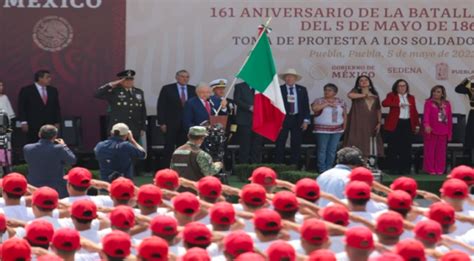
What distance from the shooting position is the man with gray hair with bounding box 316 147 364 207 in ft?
40.8

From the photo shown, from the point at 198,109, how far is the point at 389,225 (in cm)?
1005

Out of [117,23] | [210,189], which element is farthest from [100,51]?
[210,189]

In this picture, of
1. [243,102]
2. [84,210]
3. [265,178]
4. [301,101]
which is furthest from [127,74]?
[84,210]

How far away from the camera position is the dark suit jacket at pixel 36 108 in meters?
20.5

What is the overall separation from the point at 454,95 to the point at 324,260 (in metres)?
14.4

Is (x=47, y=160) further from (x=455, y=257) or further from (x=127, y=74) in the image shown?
(x=455, y=257)

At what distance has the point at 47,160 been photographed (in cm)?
1500

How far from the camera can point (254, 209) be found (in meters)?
10.9

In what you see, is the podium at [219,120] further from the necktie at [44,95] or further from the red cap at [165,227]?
the red cap at [165,227]

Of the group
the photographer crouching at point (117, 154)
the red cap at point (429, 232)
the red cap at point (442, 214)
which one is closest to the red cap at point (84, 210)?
the red cap at point (429, 232)

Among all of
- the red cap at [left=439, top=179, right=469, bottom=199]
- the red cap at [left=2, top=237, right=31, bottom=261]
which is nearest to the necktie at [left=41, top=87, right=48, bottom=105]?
the red cap at [left=439, top=179, right=469, bottom=199]

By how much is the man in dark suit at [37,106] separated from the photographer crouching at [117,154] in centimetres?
506

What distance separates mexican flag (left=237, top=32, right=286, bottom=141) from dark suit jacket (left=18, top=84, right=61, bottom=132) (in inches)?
138

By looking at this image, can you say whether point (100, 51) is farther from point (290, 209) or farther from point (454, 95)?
point (290, 209)
